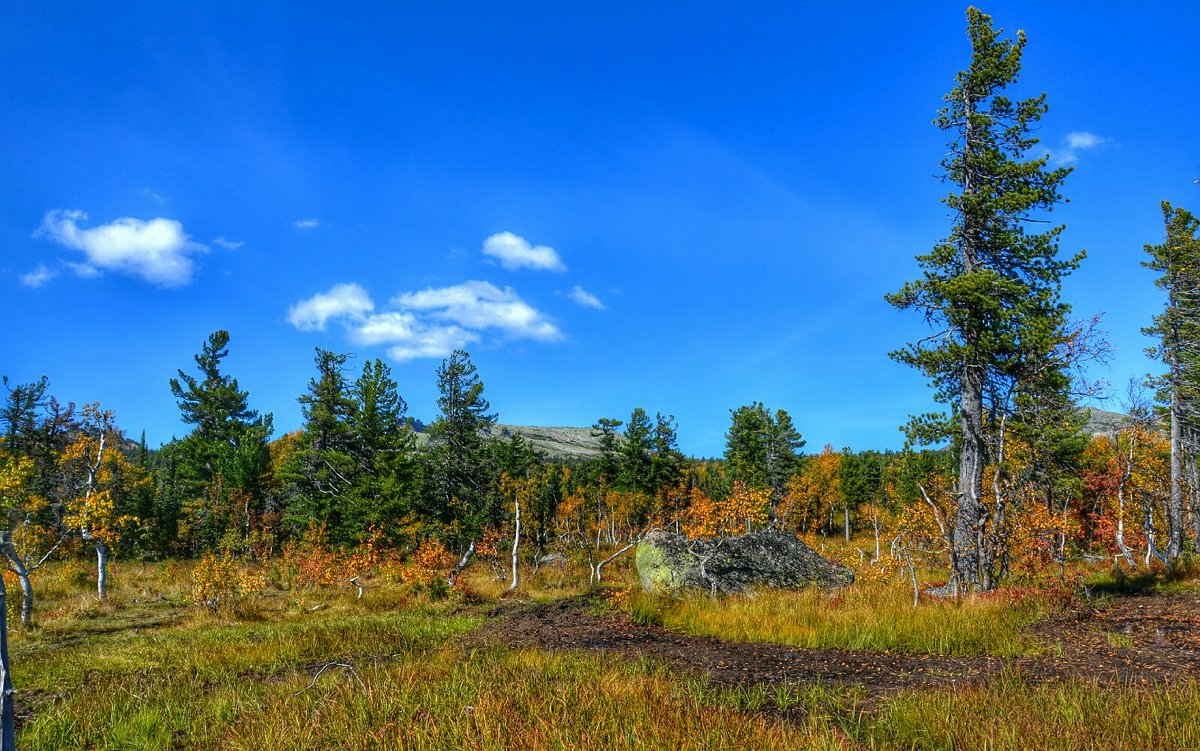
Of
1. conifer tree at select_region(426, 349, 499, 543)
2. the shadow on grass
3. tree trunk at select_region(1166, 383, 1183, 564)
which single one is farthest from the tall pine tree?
conifer tree at select_region(426, 349, 499, 543)

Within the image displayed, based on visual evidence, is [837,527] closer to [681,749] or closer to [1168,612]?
[1168,612]

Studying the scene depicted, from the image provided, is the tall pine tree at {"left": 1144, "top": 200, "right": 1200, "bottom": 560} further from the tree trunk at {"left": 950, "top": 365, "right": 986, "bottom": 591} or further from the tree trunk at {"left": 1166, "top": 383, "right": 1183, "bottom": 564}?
the tree trunk at {"left": 950, "top": 365, "right": 986, "bottom": 591}

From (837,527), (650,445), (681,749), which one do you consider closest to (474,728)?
(681,749)

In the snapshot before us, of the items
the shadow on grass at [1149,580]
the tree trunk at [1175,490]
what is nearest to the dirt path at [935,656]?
the shadow on grass at [1149,580]

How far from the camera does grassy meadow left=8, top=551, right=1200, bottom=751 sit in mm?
5637

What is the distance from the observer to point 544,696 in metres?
6.65

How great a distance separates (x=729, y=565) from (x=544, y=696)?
14590 millimetres

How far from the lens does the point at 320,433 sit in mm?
37344

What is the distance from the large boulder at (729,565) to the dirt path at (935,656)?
4660mm

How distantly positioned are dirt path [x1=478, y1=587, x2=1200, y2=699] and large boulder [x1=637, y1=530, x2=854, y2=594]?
4.66 meters

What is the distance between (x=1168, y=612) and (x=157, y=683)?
19.3 meters

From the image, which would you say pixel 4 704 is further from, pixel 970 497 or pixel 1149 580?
pixel 1149 580

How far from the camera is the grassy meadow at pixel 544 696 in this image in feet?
18.5

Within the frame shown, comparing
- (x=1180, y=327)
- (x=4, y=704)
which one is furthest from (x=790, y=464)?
(x=4, y=704)
